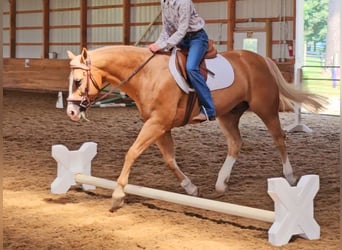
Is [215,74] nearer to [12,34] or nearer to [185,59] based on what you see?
[185,59]

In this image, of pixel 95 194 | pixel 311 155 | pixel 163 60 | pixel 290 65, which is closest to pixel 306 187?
pixel 163 60

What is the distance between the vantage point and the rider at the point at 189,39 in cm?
443

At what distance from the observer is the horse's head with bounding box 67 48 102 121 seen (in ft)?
13.9

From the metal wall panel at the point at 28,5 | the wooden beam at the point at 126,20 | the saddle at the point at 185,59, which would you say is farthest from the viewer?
the metal wall panel at the point at 28,5

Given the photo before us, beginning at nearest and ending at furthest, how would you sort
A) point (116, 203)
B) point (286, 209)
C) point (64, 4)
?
point (286, 209) → point (116, 203) → point (64, 4)

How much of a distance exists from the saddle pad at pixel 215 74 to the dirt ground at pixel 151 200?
35.2 inches

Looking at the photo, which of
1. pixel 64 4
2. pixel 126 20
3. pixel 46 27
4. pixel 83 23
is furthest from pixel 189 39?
pixel 46 27

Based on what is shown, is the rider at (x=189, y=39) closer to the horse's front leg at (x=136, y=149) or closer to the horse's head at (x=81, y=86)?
the horse's front leg at (x=136, y=149)

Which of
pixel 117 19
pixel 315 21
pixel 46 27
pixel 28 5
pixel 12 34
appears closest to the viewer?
pixel 117 19

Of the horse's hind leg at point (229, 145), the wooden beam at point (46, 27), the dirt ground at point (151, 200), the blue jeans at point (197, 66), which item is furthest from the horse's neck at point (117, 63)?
the wooden beam at point (46, 27)

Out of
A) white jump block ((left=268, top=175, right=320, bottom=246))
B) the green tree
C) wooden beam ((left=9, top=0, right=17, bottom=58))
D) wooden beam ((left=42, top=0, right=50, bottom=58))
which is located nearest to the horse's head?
white jump block ((left=268, top=175, right=320, bottom=246))

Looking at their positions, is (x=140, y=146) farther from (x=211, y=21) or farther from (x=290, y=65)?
(x=211, y=21)

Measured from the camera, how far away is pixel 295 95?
17.9ft

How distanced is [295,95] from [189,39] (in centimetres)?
135
